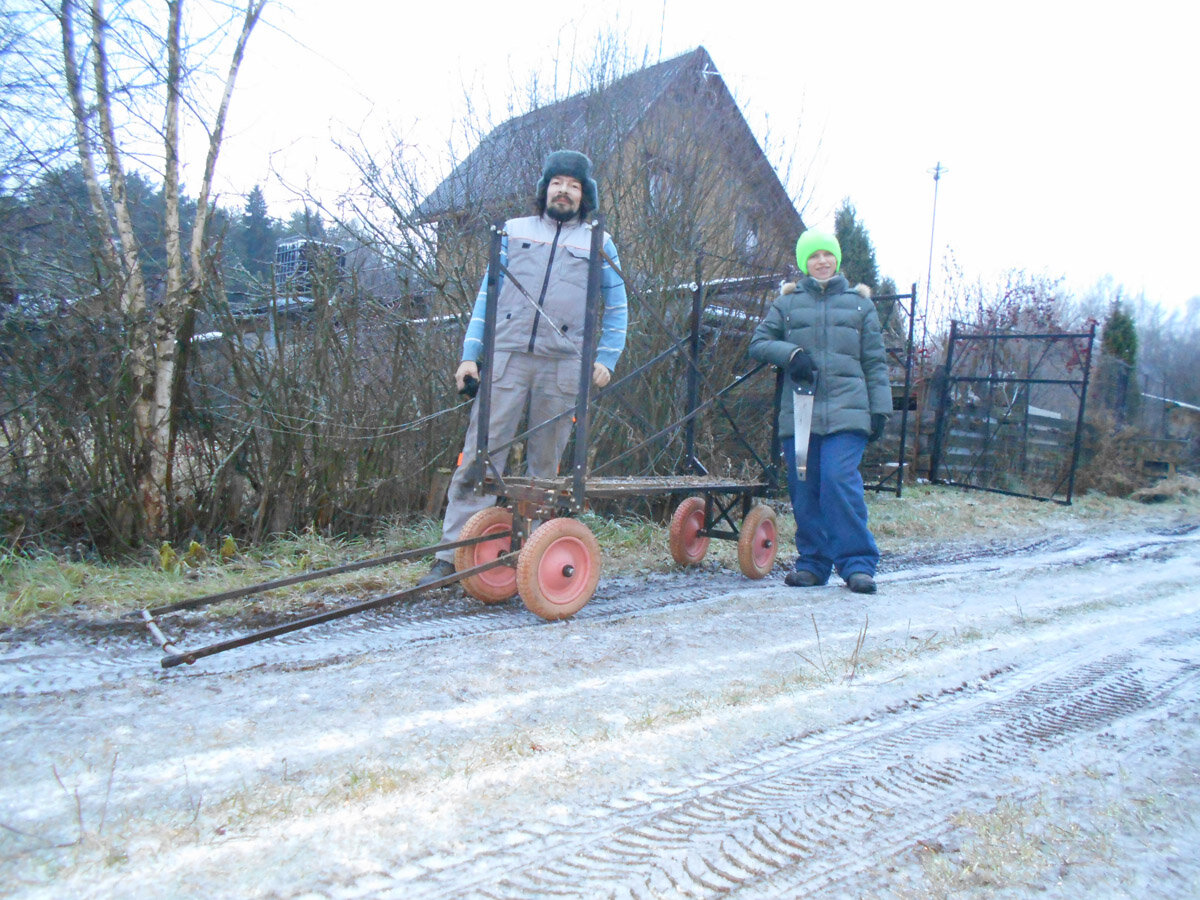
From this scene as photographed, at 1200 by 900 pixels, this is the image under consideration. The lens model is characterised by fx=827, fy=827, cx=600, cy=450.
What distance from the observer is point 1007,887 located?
5.31 ft

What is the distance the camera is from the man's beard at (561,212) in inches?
156

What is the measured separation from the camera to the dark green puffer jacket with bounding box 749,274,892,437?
4.50m

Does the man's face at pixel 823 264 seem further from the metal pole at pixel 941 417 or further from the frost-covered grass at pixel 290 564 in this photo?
the metal pole at pixel 941 417

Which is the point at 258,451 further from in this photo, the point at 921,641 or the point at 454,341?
the point at 921,641

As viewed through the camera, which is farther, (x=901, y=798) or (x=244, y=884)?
(x=901, y=798)

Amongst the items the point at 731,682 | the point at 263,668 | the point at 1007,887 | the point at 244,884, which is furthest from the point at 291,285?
the point at 1007,887

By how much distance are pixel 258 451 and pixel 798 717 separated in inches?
156

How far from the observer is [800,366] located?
441cm

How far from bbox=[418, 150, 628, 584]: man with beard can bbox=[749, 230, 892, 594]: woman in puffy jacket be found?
1195 millimetres

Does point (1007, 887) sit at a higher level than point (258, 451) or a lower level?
lower

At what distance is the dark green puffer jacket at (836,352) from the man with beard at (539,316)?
1206mm

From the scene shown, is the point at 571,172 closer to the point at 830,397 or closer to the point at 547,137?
the point at 830,397

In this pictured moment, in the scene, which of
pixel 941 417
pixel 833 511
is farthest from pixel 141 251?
pixel 941 417

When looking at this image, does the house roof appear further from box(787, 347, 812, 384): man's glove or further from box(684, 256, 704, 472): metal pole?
box(787, 347, 812, 384): man's glove
